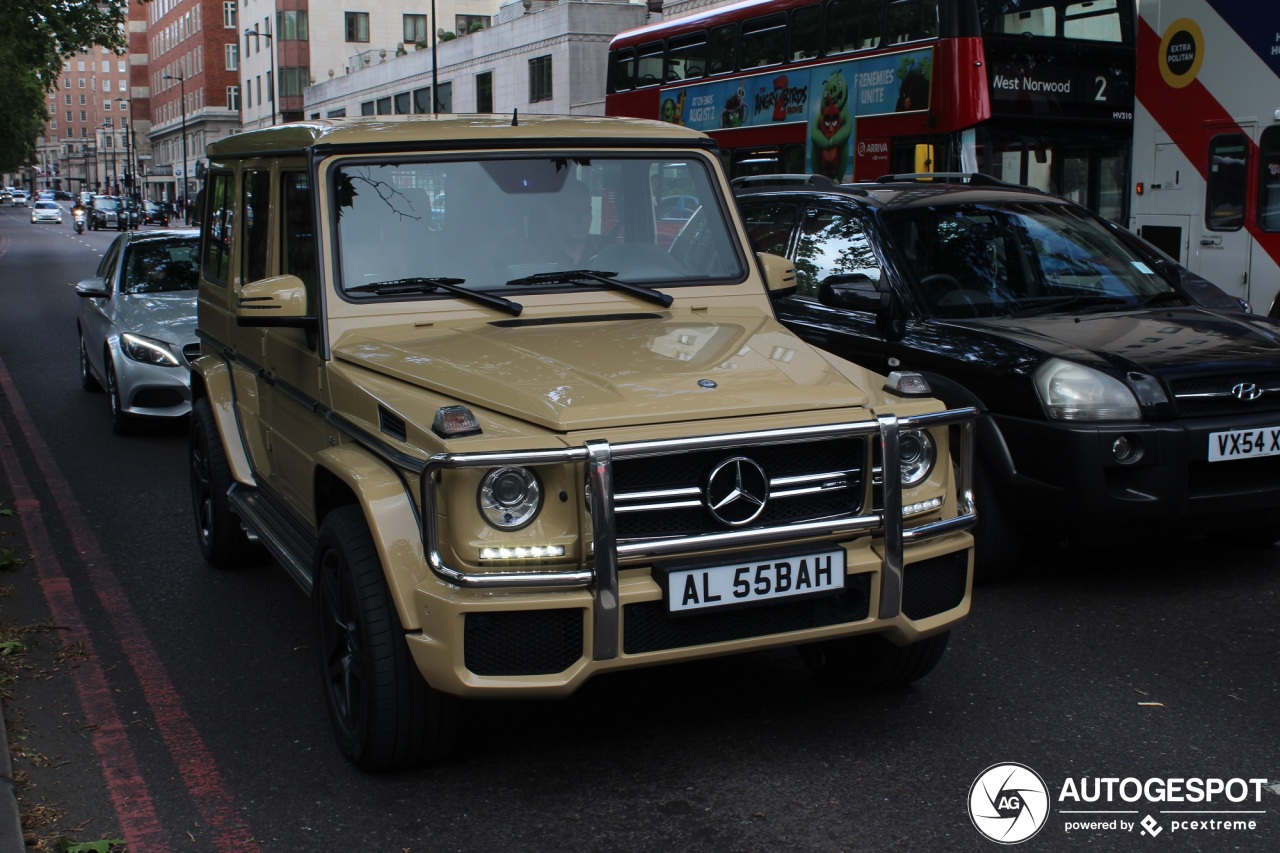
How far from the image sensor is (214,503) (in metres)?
6.38

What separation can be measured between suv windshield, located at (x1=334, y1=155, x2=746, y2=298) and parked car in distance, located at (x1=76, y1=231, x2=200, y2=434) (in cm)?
490

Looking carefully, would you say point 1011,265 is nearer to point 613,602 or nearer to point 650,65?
point 613,602

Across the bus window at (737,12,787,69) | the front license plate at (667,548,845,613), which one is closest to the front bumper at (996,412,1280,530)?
the front license plate at (667,548,845,613)

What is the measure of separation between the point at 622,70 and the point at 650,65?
3.01 feet

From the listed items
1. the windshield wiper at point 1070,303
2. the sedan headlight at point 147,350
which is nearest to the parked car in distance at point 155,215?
the sedan headlight at point 147,350

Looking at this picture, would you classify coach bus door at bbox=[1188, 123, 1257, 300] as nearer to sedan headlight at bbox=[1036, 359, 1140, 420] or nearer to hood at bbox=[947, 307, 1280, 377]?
hood at bbox=[947, 307, 1280, 377]

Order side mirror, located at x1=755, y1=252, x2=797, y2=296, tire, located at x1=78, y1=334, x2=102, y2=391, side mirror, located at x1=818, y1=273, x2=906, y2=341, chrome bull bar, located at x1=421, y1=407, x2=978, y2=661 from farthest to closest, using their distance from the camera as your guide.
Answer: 1. tire, located at x1=78, y1=334, x2=102, y2=391
2. side mirror, located at x1=818, y1=273, x2=906, y2=341
3. side mirror, located at x1=755, y1=252, x2=797, y2=296
4. chrome bull bar, located at x1=421, y1=407, x2=978, y2=661

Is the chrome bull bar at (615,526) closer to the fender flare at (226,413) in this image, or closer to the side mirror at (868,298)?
the side mirror at (868,298)

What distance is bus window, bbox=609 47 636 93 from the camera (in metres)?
19.6

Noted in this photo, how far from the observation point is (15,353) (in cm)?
1659

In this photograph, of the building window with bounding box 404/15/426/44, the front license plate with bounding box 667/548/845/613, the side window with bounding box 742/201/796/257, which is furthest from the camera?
the building window with bounding box 404/15/426/44

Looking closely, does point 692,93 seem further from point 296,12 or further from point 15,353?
point 296,12

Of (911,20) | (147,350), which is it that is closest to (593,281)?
(147,350)

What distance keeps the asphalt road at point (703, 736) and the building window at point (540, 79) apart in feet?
143
